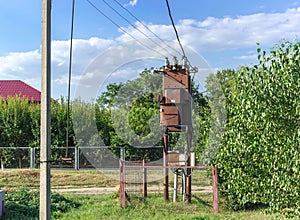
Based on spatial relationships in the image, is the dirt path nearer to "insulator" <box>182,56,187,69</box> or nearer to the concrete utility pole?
"insulator" <box>182,56,187,69</box>

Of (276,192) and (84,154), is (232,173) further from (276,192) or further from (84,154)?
(84,154)

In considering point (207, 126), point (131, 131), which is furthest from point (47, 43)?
point (131, 131)

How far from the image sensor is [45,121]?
428 cm

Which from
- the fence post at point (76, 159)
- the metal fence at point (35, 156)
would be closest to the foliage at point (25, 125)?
the metal fence at point (35, 156)

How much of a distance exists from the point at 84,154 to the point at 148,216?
10.1 meters

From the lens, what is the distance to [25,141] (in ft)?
58.3

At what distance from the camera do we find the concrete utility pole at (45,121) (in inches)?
168

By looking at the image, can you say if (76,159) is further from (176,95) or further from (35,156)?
(176,95)

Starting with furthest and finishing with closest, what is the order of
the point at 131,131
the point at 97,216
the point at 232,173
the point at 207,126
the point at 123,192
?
the point at 131,131 → the point at 207,126 → the point at 123,192 → the point at 97,216 → the point at 232,173

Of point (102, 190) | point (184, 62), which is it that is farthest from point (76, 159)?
point (184, 62)

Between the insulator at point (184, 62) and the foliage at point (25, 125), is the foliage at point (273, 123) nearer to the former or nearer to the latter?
the insulator at point (184, 62)

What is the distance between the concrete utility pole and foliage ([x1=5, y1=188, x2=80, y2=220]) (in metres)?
Answer: 3.30

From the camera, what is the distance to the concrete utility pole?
427 centimetres

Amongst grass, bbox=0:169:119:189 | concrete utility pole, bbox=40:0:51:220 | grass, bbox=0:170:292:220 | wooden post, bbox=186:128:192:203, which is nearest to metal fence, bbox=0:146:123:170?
grass, bbox=0:169:119:189
